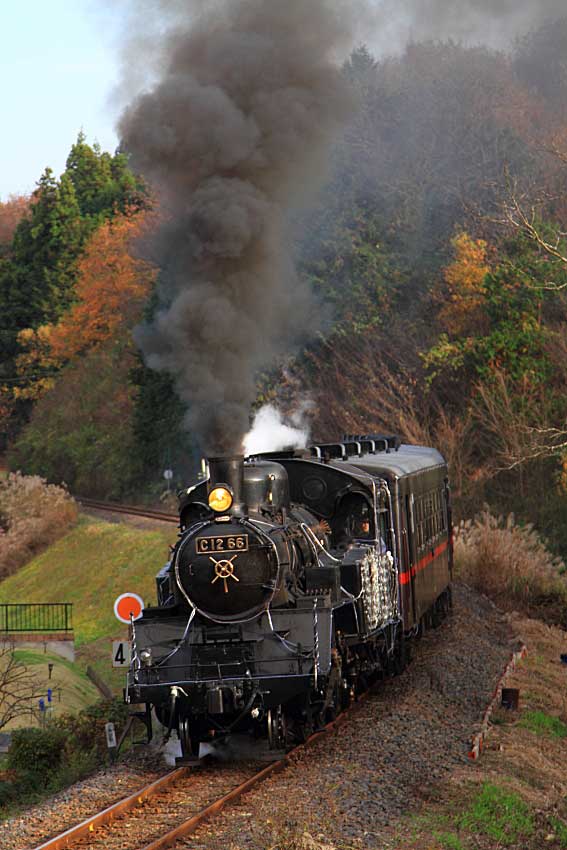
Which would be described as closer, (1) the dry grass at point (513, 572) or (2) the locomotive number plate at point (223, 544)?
(2) the locomotive number plate at point (223, 544)

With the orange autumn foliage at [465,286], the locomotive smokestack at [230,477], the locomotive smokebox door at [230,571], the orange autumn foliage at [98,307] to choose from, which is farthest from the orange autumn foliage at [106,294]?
the locomotive smokebox door at [230,571]

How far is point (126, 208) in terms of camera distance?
61.6 m

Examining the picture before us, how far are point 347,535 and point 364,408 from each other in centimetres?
2128

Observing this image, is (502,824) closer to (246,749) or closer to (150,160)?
(246,749)

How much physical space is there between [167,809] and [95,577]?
23528 mm

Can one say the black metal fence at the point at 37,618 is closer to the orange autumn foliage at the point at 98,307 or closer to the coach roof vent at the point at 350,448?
the coach roof vent at the point at 350,448

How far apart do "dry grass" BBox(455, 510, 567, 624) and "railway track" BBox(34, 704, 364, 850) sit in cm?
1287

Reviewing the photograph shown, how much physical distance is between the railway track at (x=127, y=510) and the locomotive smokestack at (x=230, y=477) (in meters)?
22.5

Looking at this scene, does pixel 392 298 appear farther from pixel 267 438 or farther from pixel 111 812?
pixel 111 812

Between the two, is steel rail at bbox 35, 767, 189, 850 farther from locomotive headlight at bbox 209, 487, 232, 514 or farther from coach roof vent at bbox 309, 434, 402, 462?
coach roof vent at bbox 309, 434, 402, 462

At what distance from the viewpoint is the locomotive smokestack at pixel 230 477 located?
10.8m

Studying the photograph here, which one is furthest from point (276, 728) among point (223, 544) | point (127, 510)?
point (127, 510)

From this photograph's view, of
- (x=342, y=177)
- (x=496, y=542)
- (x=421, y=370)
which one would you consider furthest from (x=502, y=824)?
(x=342, y=177)

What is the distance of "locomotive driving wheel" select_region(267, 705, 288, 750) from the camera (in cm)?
1067
